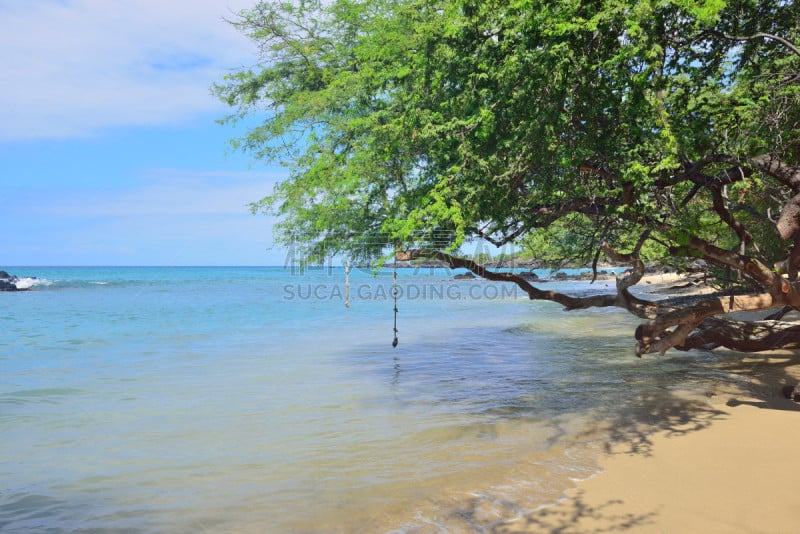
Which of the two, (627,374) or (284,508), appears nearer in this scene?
(284,508)

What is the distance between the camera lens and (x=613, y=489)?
675 centimetres

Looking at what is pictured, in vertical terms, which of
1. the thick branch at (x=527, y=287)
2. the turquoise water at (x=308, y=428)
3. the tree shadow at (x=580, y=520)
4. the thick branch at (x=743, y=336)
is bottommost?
the turquoise water at (x=308, y=428)

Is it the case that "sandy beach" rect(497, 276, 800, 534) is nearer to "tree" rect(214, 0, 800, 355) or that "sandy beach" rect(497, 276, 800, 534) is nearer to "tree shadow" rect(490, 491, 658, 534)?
"tree shadow" rect(490, 491, 658, 534)

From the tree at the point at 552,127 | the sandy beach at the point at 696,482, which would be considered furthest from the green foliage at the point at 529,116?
the sandy beach at the point at 696,482

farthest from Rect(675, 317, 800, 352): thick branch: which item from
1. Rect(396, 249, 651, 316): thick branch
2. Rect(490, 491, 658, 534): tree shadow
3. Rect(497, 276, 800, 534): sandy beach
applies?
Rect(490, 491, 658, 534): tree shadow

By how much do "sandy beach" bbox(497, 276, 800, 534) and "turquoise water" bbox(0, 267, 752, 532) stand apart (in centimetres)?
→ 43

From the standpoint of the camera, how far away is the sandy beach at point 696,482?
19.2 ft

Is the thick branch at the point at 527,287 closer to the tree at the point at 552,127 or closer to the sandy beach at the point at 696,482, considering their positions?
the tree at the point at 552,127

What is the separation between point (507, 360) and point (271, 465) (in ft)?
38.0

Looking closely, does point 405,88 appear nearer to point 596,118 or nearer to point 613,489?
point 596,118

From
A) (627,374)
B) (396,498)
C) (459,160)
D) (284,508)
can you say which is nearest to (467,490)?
(396,498)

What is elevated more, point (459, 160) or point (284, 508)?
point (459, 160)

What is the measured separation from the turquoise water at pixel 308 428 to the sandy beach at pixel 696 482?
0.43 meters

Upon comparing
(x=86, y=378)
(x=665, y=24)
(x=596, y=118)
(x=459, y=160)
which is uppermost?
(x=665, y=24)
